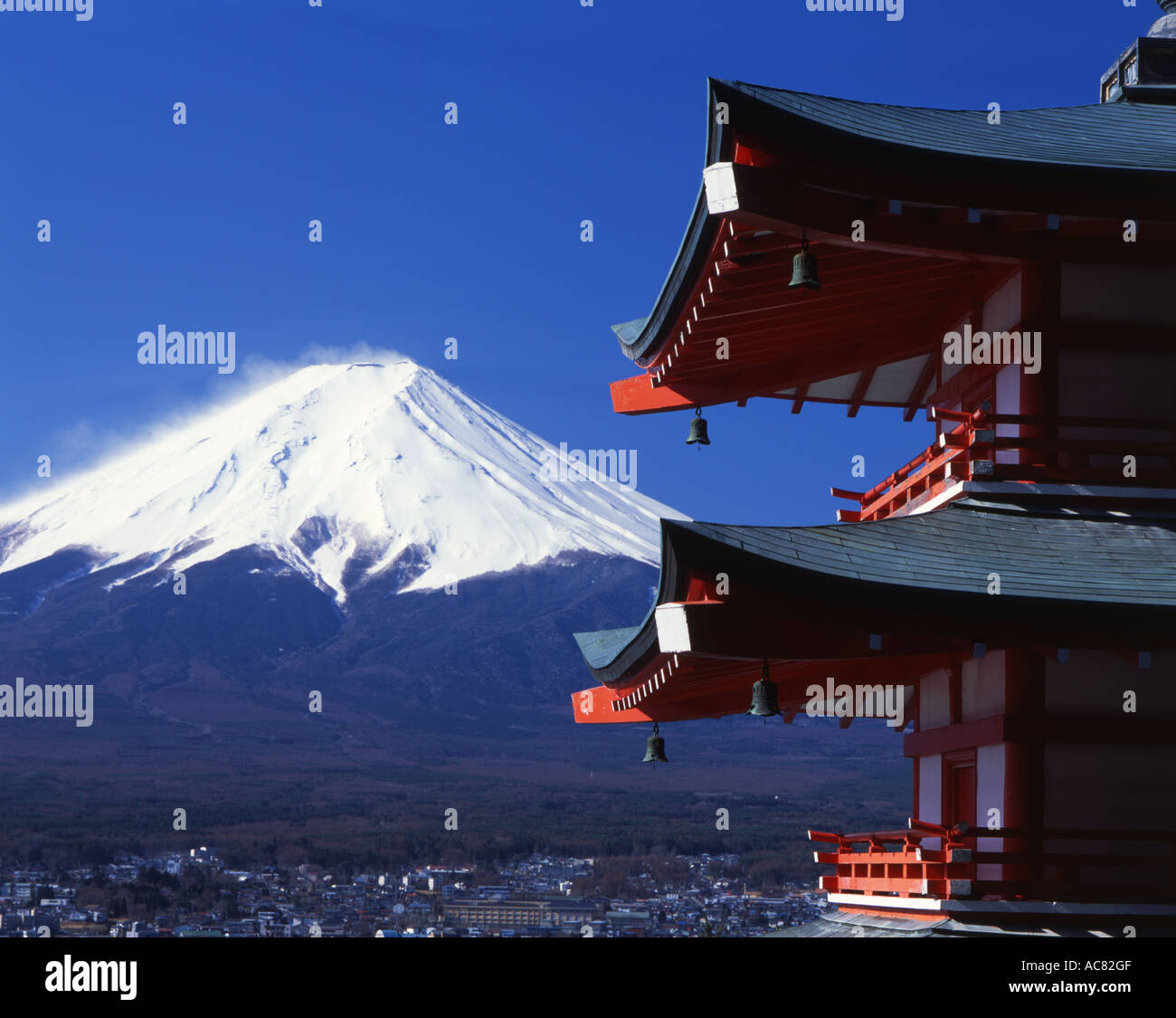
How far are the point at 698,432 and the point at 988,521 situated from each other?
4.96 metres

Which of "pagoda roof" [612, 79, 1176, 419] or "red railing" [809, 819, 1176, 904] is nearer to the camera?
"pagoda roof" [612, 79, 1176, 419]

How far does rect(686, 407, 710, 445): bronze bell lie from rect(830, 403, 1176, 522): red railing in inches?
164

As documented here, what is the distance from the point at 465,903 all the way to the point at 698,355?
2990 inches

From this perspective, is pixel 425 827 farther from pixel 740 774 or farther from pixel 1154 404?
pixel 1154 404

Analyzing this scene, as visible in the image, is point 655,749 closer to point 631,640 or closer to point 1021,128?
point 631,640

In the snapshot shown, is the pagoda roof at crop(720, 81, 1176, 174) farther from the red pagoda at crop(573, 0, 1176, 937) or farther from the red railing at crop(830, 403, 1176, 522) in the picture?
the red railing at crop(830, 403, 1176, 522)

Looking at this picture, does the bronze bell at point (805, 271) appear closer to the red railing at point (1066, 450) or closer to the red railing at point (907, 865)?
the red railing at point (1066, 450)

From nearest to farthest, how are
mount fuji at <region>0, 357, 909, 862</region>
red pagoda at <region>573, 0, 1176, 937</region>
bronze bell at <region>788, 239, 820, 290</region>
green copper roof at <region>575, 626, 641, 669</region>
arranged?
red pagoda at <region>573, 0, 1176, 937</region>, bronze bell at <region>788, 239, 820, 290</region>, green copper roof at <region>575, 626, 641, 669</region>, mount fuji at <region>0, 357, 909, 862</region>

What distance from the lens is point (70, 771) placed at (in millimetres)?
123750

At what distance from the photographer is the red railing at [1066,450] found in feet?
44.0

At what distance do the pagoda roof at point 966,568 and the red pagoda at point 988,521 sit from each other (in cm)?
2

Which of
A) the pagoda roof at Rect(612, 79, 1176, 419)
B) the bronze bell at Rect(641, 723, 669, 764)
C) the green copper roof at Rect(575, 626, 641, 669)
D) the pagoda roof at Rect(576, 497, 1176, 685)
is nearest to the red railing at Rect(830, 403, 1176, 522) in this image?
the pagoda roof at Rect(576, 497, 1176, 685)

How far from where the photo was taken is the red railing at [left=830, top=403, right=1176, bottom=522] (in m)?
→ 13.4

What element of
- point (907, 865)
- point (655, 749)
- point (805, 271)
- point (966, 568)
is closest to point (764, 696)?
point (966, 568)
